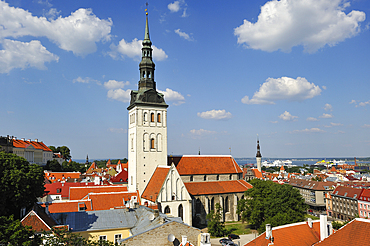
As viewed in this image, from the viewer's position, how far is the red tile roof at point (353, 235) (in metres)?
16.5

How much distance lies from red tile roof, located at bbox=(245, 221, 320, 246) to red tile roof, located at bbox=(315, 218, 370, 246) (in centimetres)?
406

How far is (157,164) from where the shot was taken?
5066 centimetres

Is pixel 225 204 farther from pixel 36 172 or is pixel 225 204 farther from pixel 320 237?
pixel 36 172

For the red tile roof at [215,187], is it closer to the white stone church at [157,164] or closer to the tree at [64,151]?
the white stone church at [157,164]

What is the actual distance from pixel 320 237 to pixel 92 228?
1976cm

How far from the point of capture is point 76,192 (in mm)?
48875

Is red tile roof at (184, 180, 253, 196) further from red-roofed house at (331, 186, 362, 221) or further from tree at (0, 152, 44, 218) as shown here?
red-roofed house at (331, 186, 362, 221)

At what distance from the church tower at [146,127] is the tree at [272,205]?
1676cm

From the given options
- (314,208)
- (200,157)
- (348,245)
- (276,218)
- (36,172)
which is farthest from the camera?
(314,208)

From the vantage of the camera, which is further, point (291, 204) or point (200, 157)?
point (200, 157)

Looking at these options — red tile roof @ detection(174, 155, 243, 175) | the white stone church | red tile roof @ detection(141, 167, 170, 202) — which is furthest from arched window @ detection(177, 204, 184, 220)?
red tile roof @ detection(174, 155, 243, 175)

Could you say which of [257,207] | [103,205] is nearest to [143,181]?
[103,205]

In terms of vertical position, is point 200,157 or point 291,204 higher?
point 200,157

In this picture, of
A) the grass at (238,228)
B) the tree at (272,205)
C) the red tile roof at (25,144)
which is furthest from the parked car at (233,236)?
the red tile roof at (25,144)
